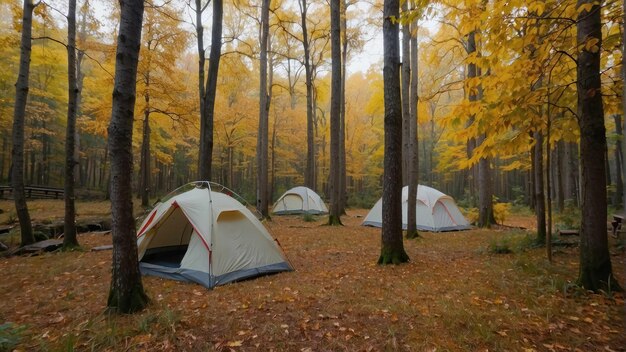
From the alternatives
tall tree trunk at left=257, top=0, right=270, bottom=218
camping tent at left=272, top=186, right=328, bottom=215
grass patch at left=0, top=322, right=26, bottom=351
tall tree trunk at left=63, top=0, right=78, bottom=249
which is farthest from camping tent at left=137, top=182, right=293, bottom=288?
camping tent at left=272, top=186, right=328, bottom=215

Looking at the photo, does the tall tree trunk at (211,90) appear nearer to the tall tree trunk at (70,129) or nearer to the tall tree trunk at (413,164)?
the tall tree trunk at (70,129)

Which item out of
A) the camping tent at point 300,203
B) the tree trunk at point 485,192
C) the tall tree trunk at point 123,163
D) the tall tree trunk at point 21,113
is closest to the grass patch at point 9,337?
the tall tree trunk at point 123,163

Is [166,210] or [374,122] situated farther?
[374,122]

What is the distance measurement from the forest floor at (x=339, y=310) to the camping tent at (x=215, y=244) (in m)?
0.24

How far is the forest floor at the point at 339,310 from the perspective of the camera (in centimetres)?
302

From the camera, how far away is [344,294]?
431 centimetres

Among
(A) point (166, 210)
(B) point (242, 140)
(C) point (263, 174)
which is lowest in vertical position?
(A) point (166, 210)

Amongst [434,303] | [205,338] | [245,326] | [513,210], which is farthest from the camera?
[513,210]

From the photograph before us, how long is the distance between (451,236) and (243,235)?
694cm

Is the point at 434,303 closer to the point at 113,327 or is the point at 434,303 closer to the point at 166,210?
the point at 113,327

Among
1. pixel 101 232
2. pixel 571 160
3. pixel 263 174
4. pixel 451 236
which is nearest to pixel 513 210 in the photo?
pixel 571 160

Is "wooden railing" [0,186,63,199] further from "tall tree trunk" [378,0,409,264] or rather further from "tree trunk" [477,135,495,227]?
"tree trunk" [477,135,495,227]

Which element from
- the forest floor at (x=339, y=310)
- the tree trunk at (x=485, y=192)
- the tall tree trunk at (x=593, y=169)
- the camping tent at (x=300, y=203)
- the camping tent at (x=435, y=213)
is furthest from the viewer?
the camping tent at (x=300, y=203)

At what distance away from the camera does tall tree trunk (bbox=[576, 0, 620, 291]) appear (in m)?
4.02
